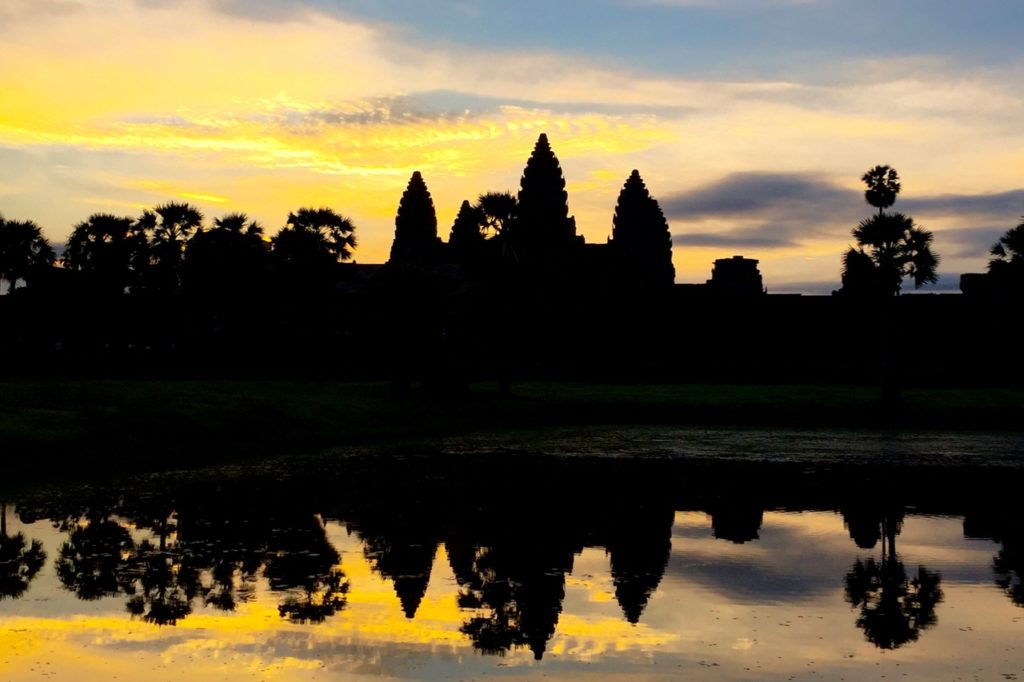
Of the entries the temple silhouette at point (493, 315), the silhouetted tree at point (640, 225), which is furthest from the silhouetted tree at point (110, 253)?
the silhouetted tree at point (640, 225)

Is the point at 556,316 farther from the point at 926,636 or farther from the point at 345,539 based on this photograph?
the point at 926,636

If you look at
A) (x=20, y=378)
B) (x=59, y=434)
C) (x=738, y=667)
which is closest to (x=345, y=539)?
(x=738, y=667)

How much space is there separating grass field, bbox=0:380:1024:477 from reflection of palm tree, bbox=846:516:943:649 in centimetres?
1563

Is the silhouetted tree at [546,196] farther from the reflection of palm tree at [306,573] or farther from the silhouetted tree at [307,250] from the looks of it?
the reflection of palm tree at [306,573]

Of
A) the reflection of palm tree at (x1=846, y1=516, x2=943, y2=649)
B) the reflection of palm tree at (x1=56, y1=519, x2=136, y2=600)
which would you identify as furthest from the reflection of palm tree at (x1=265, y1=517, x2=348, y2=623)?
the reflection of palm tree at (x1=846, y1=516, x2=943, y2=649)

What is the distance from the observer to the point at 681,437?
36.5 metres

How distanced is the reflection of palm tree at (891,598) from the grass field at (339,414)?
51.3 feet

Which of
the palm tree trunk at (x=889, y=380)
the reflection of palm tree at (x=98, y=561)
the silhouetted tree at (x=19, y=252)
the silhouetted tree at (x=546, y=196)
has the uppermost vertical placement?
the silhouetted tree at (x=546, y=196)

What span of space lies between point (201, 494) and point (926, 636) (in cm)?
1360

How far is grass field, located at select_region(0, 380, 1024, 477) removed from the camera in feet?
88.0

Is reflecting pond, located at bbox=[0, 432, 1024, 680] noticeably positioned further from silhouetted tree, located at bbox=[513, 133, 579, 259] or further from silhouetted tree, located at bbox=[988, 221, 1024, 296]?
silhouetted tree, located at bbox=[513, 133, 579, 259]

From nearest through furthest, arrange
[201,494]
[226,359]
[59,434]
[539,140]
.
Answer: [201,494] < [59,434] < [226,359] < [539,140]

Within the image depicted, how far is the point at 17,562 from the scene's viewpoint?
15.2 m

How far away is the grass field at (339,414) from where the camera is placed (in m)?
26.8
